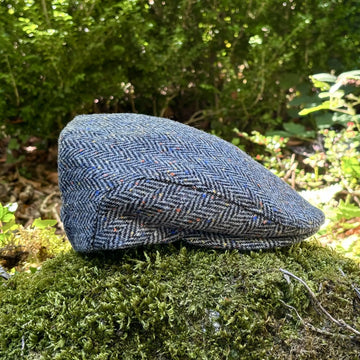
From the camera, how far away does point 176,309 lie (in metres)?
1.26

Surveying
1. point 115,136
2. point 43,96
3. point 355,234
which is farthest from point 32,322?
point 43,96

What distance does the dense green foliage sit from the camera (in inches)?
122

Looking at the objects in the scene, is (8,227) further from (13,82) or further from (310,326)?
(310,326)

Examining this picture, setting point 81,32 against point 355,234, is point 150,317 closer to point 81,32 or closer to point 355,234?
point 355,234


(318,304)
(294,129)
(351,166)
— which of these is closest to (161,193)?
(318,304)

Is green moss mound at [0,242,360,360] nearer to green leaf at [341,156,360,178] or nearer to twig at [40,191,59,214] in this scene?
green leaf at [341,156,360,178]

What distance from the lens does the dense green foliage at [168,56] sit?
10.2ft

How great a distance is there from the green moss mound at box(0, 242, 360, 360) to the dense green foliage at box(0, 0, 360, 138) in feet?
6.91

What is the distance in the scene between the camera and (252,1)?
12.3ft

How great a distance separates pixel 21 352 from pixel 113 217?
1.60 ft

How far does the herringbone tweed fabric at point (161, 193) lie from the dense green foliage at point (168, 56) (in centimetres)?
182

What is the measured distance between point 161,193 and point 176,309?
370 millimetres

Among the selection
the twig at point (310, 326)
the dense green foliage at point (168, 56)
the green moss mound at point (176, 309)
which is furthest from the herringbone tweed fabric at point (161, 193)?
the dense green foliage at point (168, 56)

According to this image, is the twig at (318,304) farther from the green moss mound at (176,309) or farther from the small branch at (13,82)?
the small branch at (13,82)
